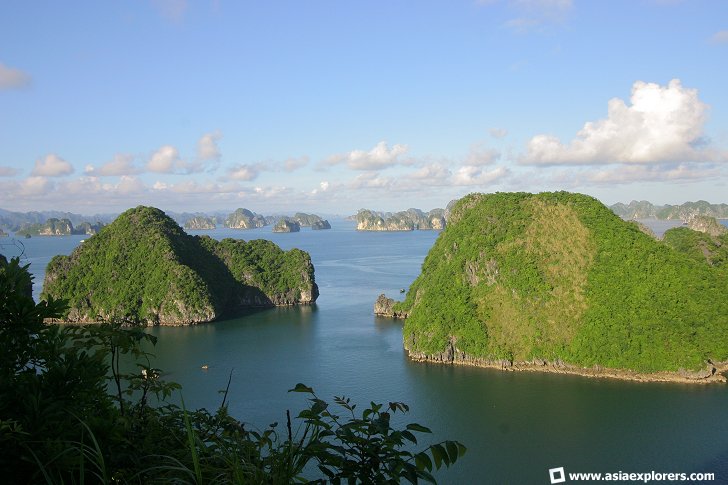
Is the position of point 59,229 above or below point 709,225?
above

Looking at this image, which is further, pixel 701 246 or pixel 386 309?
pixel 701 246

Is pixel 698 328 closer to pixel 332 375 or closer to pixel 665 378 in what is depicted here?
pixel 665 378

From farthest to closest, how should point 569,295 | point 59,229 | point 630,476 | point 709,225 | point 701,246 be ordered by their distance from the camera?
point 59,229 < point 709,225 < point 701,246 < point 569,295 < point 630,476

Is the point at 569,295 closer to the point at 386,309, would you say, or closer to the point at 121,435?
the point at 386,309

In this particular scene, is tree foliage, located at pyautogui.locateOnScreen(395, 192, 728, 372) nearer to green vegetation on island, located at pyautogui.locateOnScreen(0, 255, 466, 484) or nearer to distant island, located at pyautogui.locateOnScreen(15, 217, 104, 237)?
green vegetation on island, located at pyautogui.locateOnScreen(0, 255, 466, 484)

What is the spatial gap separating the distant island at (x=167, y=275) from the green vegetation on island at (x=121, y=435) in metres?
51.3

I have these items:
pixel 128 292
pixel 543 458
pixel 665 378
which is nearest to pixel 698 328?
pixel 665 378

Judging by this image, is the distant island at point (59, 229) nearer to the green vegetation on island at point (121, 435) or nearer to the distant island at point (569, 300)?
the distant island at point (569, 300)

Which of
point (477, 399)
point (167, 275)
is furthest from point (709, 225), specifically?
point (167, 275)

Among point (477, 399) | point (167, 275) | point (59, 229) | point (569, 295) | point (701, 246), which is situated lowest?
point (477, 399)

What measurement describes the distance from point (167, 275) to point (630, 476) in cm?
4817

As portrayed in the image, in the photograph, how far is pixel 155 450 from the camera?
389 centimetres

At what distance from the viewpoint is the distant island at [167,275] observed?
180 feet

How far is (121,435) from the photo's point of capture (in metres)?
3.65
